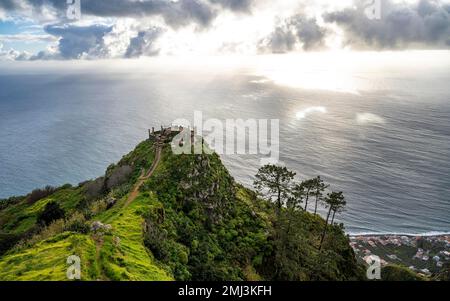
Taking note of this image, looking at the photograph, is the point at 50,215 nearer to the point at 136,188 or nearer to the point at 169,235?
the point at 136,188

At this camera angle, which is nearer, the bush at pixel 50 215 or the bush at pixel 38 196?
the bush at pixel 50 215

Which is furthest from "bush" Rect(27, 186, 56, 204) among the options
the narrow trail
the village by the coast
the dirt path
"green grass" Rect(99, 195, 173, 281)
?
the village by the coast

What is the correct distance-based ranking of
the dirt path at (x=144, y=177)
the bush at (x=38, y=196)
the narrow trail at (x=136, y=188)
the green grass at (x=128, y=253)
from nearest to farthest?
1. the green grass at (x=128, y=253)
2. the narrow trail at (x=136, y=188)
3. the dirt path at (x=144, y=177)
4. the bush at (x=38, y=196)

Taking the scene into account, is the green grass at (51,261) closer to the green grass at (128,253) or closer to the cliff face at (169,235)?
the cliff face at (169,235)

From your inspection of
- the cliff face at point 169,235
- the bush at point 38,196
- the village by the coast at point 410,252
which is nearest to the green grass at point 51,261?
the cliff face at point 169,235

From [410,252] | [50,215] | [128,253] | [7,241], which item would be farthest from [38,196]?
[410,252]
